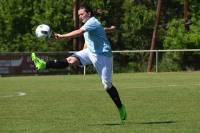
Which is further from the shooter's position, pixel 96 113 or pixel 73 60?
pixel 96 113

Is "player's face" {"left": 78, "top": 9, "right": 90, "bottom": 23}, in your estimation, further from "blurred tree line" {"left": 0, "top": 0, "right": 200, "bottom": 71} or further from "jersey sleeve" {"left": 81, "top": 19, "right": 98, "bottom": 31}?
"blurred tree line" {"left": 0, "top": 0, "right": 200, "bottom": 71}

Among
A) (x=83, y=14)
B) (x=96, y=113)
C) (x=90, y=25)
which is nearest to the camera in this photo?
(x=90, y=25)

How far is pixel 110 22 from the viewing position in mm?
53969

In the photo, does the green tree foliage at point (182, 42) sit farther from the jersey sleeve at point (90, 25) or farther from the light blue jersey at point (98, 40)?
the jersey sleeve at point (90, 25)

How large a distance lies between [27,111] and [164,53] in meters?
30.4

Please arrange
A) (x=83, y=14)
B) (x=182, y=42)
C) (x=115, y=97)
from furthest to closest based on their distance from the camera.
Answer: (x=182, y=42) → (x=115, y=97) → (x=83, y=14)

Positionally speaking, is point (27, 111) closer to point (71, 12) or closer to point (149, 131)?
point (149, 131)

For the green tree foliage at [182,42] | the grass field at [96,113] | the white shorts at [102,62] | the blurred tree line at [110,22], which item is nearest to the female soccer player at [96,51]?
the white shorts at [102,62]

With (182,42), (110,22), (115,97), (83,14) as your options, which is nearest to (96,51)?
(83,14)

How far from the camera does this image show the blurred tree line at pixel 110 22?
50.0 meters

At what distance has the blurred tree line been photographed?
164ft

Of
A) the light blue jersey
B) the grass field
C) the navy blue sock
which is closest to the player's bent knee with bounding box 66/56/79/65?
the light blue jersey

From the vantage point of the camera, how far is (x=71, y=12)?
51.2 metres

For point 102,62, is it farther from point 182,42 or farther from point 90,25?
point 182,42
